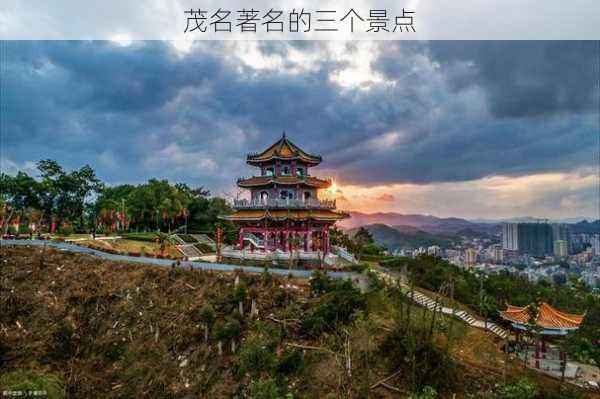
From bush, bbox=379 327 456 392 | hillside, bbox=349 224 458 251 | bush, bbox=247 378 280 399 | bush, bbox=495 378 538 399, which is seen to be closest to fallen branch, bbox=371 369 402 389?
bush, bbox=379 327 456 392

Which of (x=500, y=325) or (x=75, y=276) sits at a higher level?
(x=75, y=276)

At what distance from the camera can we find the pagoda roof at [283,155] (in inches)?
1020

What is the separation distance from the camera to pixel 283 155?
26016 mm

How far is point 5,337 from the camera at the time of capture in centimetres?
1686

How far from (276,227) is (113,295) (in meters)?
10.7

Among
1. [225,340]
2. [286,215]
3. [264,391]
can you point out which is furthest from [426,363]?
[286,215]

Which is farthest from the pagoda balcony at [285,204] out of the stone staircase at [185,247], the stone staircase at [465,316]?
the stone staircase at [185,247]

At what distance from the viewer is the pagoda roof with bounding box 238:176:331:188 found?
25.0 m

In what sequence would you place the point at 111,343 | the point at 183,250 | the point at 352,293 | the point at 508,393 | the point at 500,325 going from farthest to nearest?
the point at 183,250 → the point at 500,325 → the point at 111,343 → the point at 352,293 → the point at 508,393

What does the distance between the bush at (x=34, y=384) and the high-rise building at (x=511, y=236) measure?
89.3m

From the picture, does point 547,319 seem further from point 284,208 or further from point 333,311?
point 284,208

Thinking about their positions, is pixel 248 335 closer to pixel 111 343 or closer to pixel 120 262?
pixel 111 343

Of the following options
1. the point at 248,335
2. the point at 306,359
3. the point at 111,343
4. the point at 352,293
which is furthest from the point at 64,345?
the point at 352,293

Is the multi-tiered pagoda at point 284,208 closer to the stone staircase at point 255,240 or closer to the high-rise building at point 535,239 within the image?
the stone staircase at point 255,240
